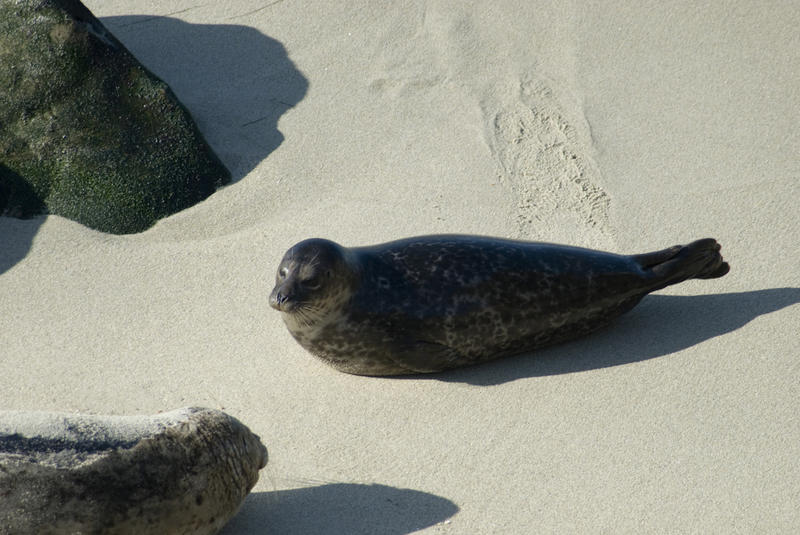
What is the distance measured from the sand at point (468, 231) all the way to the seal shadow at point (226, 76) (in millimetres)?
22

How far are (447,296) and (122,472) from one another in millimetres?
1811

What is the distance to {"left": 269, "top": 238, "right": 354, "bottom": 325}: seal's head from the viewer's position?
442 centimetres

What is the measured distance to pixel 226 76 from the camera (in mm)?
7148

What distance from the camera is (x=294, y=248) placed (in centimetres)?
459

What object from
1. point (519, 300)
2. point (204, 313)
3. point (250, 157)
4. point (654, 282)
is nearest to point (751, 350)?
point (654, 282)

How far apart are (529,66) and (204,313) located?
10.0ft

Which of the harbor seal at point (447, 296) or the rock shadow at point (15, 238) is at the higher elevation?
the harbor seal at point (447, 296)

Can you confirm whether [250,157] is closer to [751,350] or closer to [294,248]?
[294,248]

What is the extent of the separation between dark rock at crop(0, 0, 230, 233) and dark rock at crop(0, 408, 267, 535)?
253 cm

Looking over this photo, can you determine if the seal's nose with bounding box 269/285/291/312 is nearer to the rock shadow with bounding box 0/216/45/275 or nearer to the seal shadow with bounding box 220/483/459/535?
the seal shadow with bounding box 220/483/459/535

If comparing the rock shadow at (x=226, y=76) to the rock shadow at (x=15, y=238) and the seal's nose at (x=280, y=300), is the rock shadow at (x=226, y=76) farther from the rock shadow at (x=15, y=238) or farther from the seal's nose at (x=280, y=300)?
the seal's nose at (x=280, y=300)

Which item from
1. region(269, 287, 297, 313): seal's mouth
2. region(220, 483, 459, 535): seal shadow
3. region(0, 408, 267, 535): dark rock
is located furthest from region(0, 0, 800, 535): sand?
region(269, 287, 297, 313): seal's mouth

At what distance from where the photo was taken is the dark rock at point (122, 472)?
10.5ft

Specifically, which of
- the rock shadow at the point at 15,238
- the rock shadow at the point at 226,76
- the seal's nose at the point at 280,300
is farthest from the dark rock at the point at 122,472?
the rock shadow at the point at 226,76
